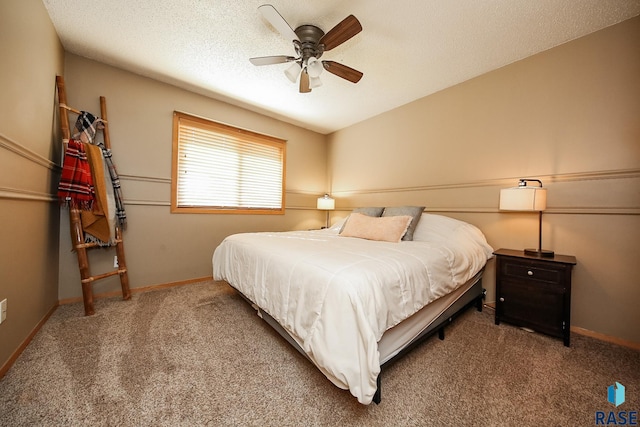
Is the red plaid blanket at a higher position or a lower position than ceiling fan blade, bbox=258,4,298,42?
lower

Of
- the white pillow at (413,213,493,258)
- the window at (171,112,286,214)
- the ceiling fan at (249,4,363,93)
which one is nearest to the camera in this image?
the ceiling fan at (249,4,363,93)

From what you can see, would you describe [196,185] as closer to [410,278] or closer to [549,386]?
[410,278]

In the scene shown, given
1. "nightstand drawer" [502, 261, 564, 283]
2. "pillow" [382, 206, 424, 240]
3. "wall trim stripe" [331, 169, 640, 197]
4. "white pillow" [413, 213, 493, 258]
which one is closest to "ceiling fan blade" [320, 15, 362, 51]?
"pillow" [382, 206, 424, 240]

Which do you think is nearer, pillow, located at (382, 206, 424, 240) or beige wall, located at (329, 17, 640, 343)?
beige wall, located at (329, 17, 640, 343)

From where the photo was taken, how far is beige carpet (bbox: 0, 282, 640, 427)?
3.63 feet

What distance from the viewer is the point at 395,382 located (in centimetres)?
134

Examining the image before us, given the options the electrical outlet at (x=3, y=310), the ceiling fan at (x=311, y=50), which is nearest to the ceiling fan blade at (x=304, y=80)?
the ceiling fan at (x=311, y=50)

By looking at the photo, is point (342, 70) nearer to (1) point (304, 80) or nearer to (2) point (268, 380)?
(1) point (304, 80)

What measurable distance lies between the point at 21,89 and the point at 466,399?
128 inches

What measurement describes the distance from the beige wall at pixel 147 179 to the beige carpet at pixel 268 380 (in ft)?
2.59

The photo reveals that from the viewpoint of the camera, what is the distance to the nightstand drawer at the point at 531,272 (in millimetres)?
1766

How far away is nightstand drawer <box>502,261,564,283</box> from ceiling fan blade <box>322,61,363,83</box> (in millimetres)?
2094

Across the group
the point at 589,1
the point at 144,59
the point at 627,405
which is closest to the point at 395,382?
the point at 627,405

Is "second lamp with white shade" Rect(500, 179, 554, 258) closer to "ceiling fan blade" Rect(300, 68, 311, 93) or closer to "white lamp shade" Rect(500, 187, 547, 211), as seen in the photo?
"white lamp shade" Rect(500, 187, 547, 211)
